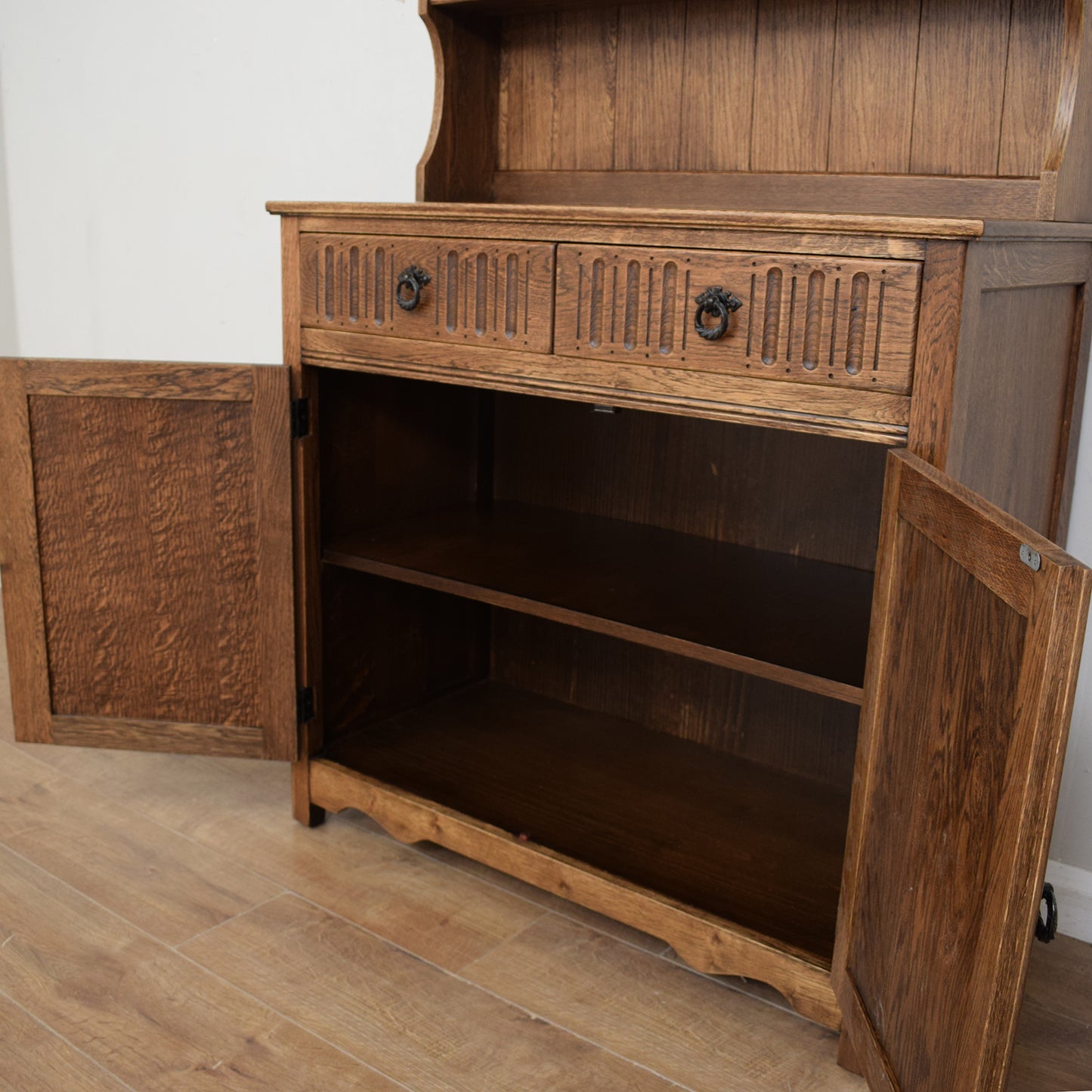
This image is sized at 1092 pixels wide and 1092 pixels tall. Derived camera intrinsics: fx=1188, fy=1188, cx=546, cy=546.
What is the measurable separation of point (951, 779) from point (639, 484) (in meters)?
1.25

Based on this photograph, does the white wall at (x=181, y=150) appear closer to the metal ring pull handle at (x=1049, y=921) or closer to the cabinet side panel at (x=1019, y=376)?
the cabinet side panel at (x=1019, y=376)

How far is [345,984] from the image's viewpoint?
175 centimetres

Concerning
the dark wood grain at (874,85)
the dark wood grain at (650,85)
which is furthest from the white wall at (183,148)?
the dark wood grain at (874,85)

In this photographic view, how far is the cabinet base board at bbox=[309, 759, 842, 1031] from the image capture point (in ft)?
5.30

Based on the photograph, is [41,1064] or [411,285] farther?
[411,285]

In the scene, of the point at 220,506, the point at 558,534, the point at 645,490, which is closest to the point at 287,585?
the point at 220,506

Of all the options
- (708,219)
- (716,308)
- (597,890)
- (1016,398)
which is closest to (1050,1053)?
(597,890)

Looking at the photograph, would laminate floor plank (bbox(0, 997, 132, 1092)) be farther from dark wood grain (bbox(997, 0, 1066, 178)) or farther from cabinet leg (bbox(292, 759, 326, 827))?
dark wood grain (bbox(997, 0, 1066, 178))

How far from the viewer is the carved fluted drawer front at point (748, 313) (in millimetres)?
1383

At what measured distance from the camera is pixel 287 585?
2029mm

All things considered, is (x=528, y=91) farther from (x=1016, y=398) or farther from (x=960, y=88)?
(x=1016, y=398)

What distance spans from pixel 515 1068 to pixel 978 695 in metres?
0.89

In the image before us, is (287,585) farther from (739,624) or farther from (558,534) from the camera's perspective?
(739,624)

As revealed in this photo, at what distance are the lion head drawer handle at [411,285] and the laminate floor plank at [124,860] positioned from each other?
3.26ft
